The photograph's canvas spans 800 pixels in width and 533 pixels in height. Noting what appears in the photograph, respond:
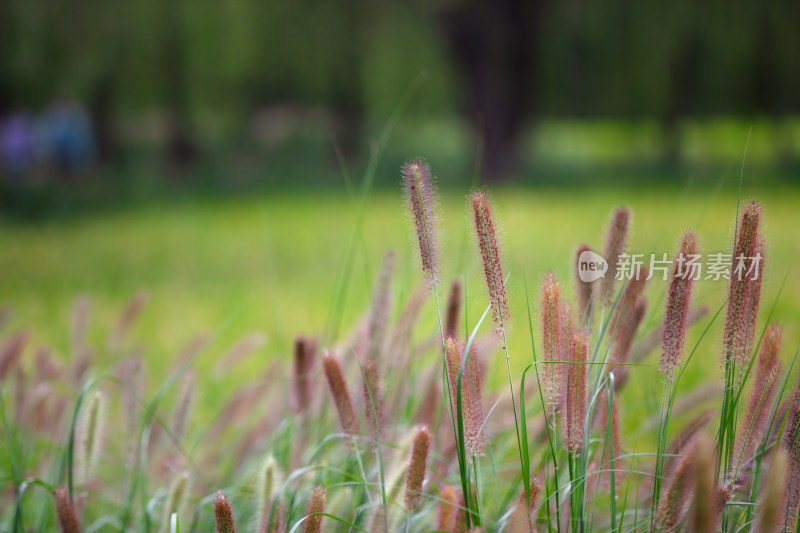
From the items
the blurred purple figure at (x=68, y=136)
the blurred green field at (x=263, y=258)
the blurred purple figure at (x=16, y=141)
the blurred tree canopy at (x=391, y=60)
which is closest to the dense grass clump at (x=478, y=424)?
the blurred green field at (x=263, y=258)

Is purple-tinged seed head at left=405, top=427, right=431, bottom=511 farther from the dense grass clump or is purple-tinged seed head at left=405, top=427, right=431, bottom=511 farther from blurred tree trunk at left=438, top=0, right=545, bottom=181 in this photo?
blurred tree trunk at left=438, top=0, right=545, bottom=181

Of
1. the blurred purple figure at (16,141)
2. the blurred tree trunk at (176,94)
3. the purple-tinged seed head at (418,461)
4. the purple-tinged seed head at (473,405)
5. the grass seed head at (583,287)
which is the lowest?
the purple-tinged seed head at (418,461)

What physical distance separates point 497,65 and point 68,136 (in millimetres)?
5479

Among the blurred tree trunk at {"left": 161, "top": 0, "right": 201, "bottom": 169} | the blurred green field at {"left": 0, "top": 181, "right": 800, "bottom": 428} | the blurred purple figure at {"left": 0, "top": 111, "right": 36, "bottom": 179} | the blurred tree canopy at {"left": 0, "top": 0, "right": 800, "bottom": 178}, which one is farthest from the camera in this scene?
the blurred tree trunk at {"left": 161, "top": 0, "right": 201, "bottom": 169}

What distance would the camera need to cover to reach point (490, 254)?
944 mm

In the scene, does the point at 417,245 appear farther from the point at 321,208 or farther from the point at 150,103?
the point at 150,103

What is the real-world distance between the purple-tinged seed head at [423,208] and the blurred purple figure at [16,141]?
9.10m

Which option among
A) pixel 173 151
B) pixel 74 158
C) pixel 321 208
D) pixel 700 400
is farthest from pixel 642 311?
pixel 173 151

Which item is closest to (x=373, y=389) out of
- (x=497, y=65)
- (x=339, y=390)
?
(x=339, y=390)

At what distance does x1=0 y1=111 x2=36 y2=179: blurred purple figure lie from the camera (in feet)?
29.9

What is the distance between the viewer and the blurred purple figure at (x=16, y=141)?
29.9ft

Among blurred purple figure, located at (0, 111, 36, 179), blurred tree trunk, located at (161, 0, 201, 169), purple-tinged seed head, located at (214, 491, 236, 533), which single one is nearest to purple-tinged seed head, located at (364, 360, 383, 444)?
purple-tinged seed head, located at (214, 491, 236, 533)

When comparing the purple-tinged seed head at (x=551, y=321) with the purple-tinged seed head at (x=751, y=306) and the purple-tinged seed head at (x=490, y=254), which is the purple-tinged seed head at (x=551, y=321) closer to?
the purple-tinged seed head at (x=490, y=254)

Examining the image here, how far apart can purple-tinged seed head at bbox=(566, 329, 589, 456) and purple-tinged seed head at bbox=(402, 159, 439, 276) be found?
21 cm
